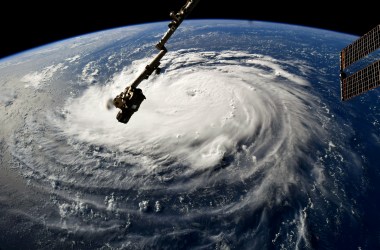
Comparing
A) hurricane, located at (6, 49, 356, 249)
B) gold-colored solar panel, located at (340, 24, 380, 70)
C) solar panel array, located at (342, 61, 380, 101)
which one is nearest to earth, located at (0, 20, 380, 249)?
hurricane, located at (6, 49, 356, 249)

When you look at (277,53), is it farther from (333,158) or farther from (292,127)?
(333,158)

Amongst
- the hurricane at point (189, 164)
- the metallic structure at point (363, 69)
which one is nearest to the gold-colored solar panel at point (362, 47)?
the metallic structure at point (363, 69)

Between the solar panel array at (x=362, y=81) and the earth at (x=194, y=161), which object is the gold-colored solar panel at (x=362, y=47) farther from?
the earth at (x=194, y=161)

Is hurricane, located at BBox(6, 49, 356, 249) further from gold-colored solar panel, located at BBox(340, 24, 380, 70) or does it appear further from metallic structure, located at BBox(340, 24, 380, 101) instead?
gold-colored solar panel, located at BBox(340, 24, 380, 70)

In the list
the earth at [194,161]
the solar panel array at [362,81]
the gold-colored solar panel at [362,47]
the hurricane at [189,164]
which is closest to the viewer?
the solar panel array at [362,81]

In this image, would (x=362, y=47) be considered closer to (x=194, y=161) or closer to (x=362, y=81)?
(x=362, y=81)

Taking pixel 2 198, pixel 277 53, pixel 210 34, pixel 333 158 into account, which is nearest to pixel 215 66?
pixel 277 53

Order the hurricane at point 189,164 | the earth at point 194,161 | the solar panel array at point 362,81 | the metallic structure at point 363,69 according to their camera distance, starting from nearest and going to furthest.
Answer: the solar panel array at point 362,81 → the metallic structure at point 363,69 → the earth at point 194,161 → the hurricane at point 189,164
